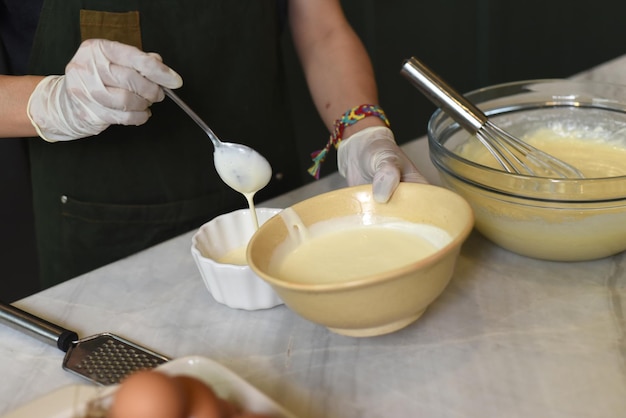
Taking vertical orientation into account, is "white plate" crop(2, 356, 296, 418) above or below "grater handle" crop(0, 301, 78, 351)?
above

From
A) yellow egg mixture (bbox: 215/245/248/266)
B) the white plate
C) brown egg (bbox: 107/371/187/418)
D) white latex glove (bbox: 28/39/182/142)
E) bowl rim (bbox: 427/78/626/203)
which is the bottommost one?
yellow egg mixture (bbox: 215/245/248/266)

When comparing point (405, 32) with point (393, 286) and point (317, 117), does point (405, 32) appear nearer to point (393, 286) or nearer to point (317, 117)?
point (317, 117)

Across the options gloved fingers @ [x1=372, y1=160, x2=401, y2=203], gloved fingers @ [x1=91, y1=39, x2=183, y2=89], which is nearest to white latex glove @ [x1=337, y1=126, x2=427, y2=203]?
gloved fingers @ [x1=372, y1=160, x2=401, y2=203]

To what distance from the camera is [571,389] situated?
775 millimetres

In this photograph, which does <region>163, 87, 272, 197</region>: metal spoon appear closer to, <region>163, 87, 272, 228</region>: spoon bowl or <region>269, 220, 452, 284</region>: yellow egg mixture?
<region>163, 87, 272, 228</region>: spoon bowl

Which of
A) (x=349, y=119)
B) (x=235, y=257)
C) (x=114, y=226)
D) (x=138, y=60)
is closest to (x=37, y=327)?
(x=235, y=257)

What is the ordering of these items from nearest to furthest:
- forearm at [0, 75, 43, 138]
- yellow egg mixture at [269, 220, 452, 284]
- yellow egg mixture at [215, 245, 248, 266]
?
yellow egg mixture at [269, 220, 452, 284]
yellow egg mixture at [215, 245, 248, 266]
forearm at [0, 75, 43, 138]

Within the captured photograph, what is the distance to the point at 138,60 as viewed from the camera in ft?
3.34

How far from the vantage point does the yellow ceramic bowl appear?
0.75 m

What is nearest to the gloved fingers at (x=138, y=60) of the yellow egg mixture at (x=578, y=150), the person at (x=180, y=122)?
the person at (x=180, y=122)

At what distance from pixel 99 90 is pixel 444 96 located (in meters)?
0.50

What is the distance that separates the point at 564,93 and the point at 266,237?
61cm

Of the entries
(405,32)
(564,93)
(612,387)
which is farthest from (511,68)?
(612,387)

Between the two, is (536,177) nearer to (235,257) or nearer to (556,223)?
(556,223)
